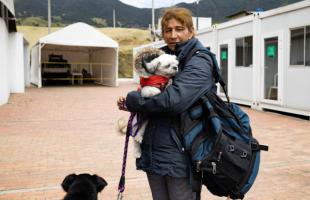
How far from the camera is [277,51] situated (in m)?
12.2

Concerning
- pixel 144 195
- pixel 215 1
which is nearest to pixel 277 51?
pixel 144 195

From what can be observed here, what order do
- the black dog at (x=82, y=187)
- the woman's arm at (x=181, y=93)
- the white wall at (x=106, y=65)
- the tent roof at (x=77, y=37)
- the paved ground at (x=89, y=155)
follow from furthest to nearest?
the white wall at (x=106, y=65), the tent roof at (x=77, y=37), the paved ground at (x=89, y=155), the black dog at (x=82, y=187), the woman's arm at (x=181, y=93)

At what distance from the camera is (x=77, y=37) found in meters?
23.8

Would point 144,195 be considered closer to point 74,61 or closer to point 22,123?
point 22,123

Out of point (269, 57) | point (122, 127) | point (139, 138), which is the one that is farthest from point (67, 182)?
point (269, 57)

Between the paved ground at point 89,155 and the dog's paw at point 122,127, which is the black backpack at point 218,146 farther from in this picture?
the paved ground at point 89,155

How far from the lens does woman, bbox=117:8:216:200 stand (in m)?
2.17

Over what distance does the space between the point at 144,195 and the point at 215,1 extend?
10703cm

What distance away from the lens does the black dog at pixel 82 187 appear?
9.41 feet

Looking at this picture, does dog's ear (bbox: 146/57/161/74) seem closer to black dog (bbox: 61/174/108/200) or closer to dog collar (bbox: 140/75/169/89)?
dog collar (bbox: 140/75/169/89)

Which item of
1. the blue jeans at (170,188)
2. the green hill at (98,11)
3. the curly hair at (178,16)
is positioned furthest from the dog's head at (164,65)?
the green hill at (98,11)

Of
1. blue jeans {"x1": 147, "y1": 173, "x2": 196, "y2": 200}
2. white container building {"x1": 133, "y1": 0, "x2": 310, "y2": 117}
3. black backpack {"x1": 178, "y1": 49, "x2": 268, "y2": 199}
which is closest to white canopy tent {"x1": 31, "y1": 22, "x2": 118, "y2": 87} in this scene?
white container building {"x1": 133, "y1": 0, "x2": 310, "y2": 117}

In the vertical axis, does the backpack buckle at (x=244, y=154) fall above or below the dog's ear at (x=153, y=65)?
below

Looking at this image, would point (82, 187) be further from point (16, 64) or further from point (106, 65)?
point (106, 65)
